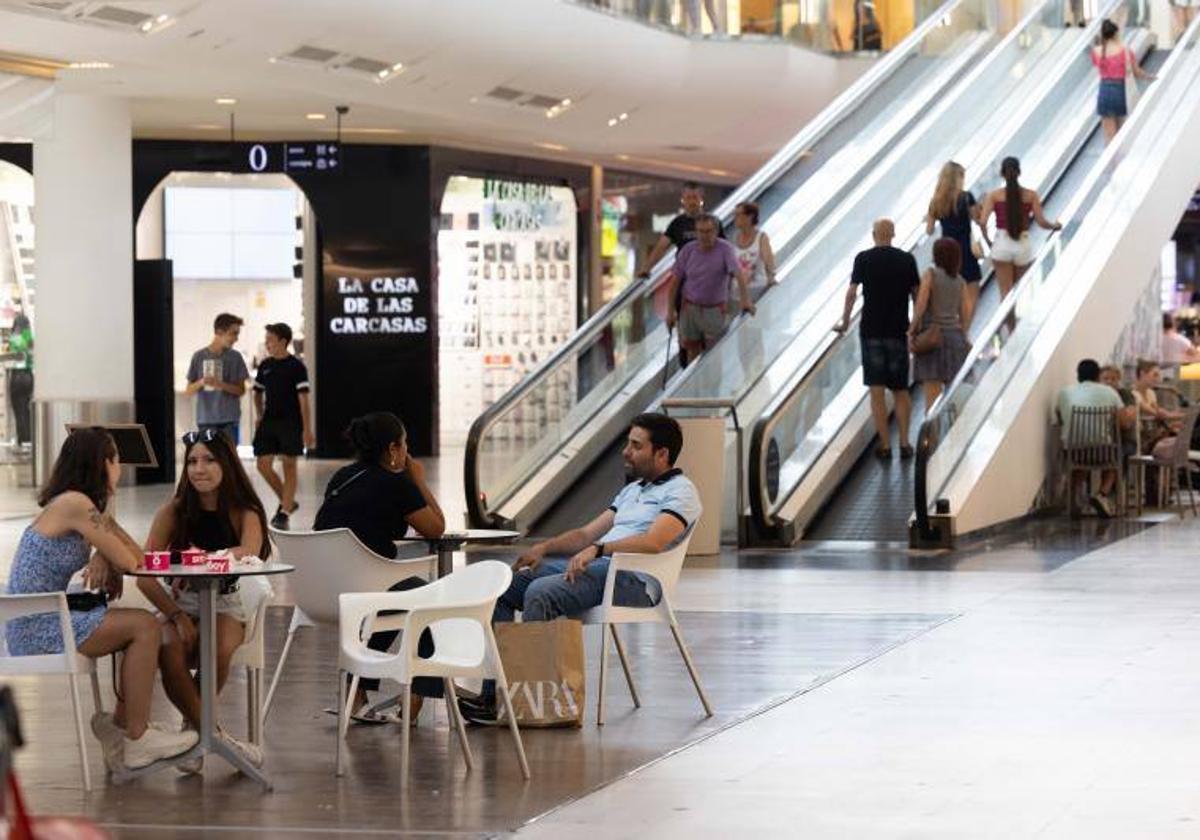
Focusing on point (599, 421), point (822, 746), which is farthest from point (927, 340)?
point (822, 746)

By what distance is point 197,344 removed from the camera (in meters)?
28.6

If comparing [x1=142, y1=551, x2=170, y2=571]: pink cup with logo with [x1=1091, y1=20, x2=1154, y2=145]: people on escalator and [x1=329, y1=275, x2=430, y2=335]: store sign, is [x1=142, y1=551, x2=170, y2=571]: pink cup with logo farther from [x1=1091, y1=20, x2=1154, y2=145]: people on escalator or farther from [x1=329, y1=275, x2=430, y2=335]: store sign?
[x1=329, y1=275, x2=430, y2=335]: store sign

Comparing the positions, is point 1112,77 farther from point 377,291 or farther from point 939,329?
point 377,291

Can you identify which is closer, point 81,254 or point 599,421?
point 599,421

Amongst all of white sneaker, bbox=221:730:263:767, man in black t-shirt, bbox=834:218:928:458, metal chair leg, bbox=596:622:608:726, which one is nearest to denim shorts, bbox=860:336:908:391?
man in black t-shirt, bbox=834:218:928:458

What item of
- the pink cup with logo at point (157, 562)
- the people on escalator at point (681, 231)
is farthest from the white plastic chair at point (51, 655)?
the people on escalator at point (681, 231)

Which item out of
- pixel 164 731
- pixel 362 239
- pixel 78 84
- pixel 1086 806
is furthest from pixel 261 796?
pixel 362 239

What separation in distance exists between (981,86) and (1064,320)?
4.82 meters

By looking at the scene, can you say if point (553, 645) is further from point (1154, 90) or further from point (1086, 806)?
point (1154, 90)

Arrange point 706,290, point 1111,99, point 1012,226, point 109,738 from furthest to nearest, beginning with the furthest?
point 1111,99, point 1012,226, point 706,290, point 109,738

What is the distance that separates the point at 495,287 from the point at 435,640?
2138cm

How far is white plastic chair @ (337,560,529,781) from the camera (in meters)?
7.34

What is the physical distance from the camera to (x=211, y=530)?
801cm

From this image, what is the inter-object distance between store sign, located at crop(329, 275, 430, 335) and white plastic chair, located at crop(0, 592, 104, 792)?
63.9 feet
